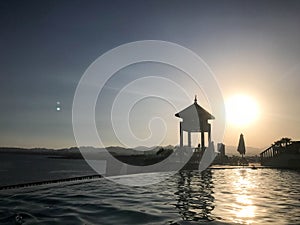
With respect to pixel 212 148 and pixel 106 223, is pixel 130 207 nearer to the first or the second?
pixel 106 223

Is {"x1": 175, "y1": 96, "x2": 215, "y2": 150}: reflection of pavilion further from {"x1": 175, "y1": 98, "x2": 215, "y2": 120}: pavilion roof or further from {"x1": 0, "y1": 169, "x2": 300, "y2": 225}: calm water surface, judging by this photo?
{"x1": 0, "y1": 169, "x2": 300, "y2": 225}: calm water surface

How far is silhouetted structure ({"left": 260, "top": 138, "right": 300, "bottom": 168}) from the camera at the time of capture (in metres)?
35.1

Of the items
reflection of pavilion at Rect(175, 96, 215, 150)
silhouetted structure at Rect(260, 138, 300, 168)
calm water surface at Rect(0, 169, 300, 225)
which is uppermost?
reflection of pavilion at Rect(175, 96, 215, 150)

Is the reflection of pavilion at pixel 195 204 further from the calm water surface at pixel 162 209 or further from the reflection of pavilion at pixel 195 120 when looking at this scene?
the reflection of pavilion at pixel 195 120

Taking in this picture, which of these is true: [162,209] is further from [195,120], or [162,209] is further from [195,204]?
[195,120]

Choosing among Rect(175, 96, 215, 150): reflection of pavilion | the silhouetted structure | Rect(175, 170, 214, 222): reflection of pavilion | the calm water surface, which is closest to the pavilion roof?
Rect(175, 96, 215, 150): reflection of pavilion

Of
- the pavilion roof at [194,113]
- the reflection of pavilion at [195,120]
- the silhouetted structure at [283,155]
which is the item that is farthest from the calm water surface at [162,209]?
the silhouetted structure at [283,155]

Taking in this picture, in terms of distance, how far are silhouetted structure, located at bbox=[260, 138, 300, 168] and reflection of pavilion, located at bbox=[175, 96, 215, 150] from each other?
8.61 meters

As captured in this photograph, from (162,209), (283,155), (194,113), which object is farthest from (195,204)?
(283,155)

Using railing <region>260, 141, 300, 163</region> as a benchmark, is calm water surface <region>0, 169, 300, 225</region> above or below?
below

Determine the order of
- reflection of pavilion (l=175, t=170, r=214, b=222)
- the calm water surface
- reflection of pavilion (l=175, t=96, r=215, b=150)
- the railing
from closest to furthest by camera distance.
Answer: the calm water surface, reflection of pavilion (l=175, t=170, r=214, b=222), reflection of pavilion (l=175, t=96, r=215, b=150), the railing

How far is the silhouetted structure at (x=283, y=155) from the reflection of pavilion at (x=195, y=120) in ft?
28.3

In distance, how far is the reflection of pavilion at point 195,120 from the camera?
113ft

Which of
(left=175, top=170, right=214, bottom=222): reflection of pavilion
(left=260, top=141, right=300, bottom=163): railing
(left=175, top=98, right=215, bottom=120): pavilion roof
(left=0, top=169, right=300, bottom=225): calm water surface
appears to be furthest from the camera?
(left=260, top=141, right=300, bottom=163): railing
